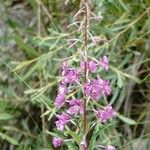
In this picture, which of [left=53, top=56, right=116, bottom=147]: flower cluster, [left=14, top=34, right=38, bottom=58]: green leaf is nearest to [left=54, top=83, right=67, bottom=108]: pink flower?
[left=53, top=56, right=116, bottom=147]: flower cluster

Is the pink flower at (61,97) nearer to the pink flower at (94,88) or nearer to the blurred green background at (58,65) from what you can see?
the pink flower at (94,88)

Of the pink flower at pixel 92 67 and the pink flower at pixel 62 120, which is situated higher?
the pink flower at pixel 92 67

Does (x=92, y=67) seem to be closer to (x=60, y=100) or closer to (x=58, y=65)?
(x=60, y=100)

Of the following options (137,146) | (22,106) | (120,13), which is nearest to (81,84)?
(120,13)

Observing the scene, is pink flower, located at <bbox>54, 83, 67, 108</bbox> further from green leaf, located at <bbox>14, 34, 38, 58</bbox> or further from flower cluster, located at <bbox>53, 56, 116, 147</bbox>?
green leaf, located at <bbox>14, 34, 38, 58</bbox>

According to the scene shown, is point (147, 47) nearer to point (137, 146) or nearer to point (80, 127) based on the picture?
point (137, 146)

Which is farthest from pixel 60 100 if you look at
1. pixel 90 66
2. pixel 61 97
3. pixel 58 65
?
pixel 58 65

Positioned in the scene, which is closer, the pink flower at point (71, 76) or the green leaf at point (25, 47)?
the pink flower at point (71, 76)

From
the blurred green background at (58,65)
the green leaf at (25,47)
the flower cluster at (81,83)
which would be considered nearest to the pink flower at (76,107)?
the flower cluster at (81,83)
